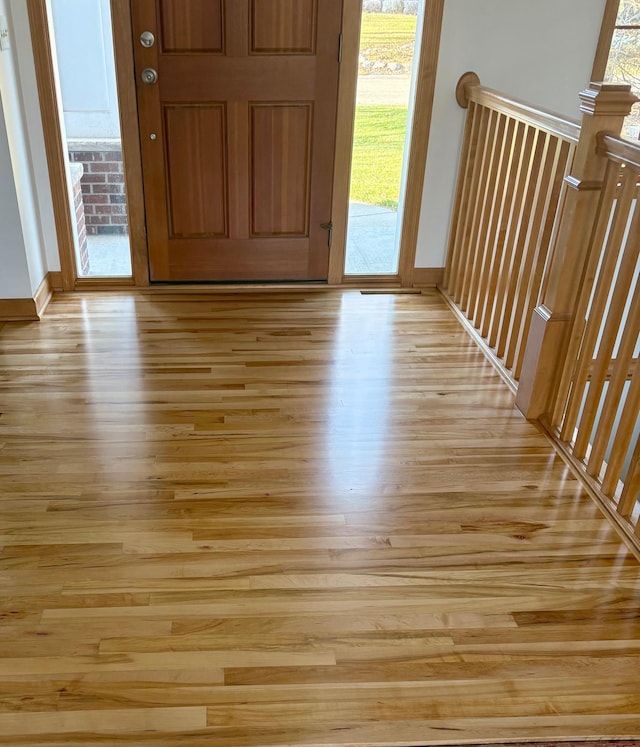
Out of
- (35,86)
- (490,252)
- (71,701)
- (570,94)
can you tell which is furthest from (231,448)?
(570,94)

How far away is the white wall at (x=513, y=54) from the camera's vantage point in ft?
10.3

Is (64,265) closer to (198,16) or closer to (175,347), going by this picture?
(175,347)

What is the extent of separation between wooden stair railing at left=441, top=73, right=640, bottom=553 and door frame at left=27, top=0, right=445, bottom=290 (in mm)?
229

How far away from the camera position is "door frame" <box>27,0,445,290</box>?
119 inches

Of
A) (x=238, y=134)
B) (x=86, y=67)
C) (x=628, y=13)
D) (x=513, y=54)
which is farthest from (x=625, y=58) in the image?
(x=86, y=67)

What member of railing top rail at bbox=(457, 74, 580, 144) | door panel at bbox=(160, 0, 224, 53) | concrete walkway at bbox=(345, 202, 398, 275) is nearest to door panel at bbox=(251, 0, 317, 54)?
door panel at bbox=(160, 0, 224, 53)

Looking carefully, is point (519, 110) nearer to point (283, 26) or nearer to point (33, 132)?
point (283, 26)

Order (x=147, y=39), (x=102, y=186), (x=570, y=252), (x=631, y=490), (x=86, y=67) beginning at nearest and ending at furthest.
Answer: (x=631, y=490) → (x=570, y=252) → (x=147, y=39) → (x=86, y=67) → (x=102, y=186)

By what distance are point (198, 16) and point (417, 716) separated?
2.87 metres

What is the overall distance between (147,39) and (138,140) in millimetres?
434

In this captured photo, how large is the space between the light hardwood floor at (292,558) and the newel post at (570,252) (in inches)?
6.9

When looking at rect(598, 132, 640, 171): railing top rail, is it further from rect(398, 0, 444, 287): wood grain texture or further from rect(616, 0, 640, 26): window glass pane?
rect(616, 0, 640, 26): window glass pane

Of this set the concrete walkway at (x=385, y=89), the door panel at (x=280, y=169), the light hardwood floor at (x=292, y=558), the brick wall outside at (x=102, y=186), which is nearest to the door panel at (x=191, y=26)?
the door panel at (x=280, y=169)

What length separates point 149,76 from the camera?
3121mm
